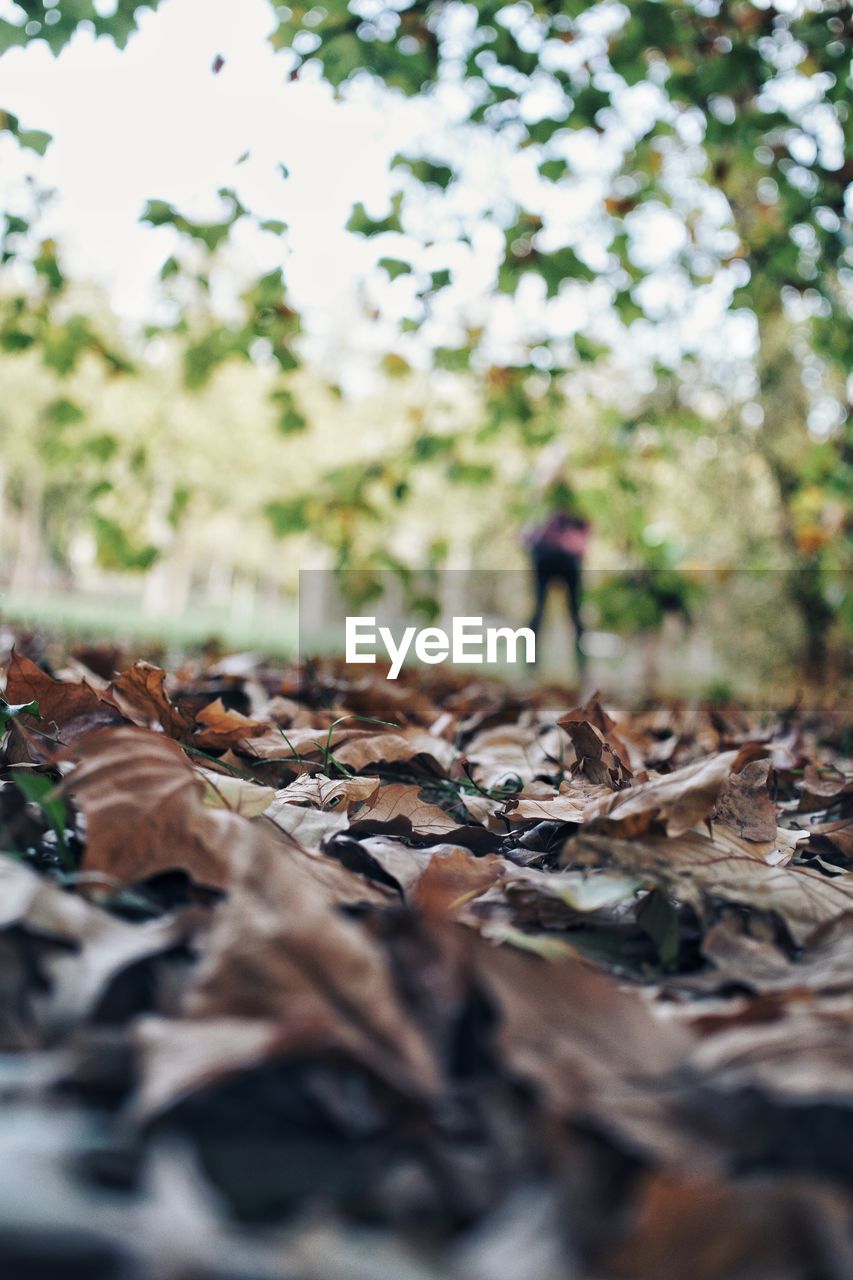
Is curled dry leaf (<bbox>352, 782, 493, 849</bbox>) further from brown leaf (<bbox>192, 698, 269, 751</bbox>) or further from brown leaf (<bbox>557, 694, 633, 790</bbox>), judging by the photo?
brown leaf (<bbox>192, 698, 269, 751</bbox>)

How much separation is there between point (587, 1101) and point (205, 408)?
26764 mm

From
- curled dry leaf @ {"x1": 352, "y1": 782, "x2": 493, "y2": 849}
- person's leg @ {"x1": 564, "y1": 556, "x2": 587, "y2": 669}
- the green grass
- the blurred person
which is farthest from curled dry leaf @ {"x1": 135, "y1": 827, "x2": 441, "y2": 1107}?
the blurred person

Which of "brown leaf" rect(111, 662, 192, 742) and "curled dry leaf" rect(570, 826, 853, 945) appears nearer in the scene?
"curled dry leaf" rect(570, 826, 853, 945)

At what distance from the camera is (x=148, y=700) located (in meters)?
1.58

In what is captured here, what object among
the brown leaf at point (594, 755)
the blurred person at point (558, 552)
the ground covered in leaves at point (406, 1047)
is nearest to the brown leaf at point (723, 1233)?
the ground covered in leaves at point (406, 1047)

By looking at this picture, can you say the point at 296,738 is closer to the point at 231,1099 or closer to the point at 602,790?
the point at 602,790

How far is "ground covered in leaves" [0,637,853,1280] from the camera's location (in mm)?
509

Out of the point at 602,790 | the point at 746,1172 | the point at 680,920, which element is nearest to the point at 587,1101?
the point at 746,1172

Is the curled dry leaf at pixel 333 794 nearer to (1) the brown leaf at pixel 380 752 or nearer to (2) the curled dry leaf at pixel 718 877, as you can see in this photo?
(1) the brown leaf at pixel 380 752

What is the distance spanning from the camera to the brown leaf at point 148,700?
156 centimetres

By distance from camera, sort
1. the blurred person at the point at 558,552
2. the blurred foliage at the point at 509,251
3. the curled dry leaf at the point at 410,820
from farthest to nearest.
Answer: the blurred person at the point at 558,552 < the blurred foliage at the point at 509,251 < the curled dry leaf at the point at 410,820

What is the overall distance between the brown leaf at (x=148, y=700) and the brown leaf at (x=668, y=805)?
73cm

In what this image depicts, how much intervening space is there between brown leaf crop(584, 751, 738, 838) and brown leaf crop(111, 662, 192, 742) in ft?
2.39

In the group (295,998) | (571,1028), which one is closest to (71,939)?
(295,998)
